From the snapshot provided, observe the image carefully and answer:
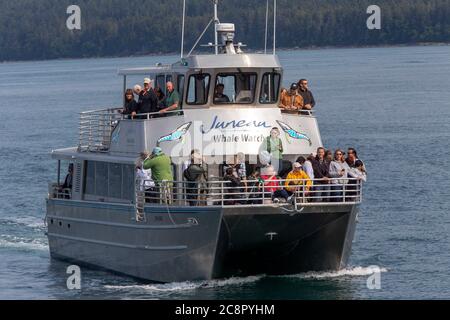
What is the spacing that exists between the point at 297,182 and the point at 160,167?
9.37 feet

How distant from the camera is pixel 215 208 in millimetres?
26031

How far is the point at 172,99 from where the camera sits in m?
28.5

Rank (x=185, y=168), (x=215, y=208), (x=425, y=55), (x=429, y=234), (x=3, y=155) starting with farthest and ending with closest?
1. (x=425, y=55)
2. (x=3, y=155)
3. (x=429, y=234)
4. (x=185, y=168)
5. (x=215, y=208)

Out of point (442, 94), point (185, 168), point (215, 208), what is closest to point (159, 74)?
point (185, 168)

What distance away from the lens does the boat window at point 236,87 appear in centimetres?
2861

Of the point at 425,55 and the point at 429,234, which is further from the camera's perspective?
the point at 425,55

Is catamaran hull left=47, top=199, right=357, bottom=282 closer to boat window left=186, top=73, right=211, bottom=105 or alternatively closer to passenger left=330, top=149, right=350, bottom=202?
passenger left=330, top=149, right=350, bottom=202

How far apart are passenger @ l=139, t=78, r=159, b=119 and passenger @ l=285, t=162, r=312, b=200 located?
3.77 metres

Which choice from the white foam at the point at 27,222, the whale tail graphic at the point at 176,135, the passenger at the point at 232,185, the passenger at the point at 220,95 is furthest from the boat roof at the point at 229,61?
the white foam at the point at 27,222

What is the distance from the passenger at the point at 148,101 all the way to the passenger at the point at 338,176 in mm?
4146

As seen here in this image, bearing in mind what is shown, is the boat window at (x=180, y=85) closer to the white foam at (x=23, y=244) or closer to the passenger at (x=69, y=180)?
the passenger at (x=69, y=180)

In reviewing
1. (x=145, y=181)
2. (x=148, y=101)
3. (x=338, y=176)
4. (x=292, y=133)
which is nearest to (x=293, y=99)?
(x=292, y=133)

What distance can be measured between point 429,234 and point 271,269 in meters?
7.66
